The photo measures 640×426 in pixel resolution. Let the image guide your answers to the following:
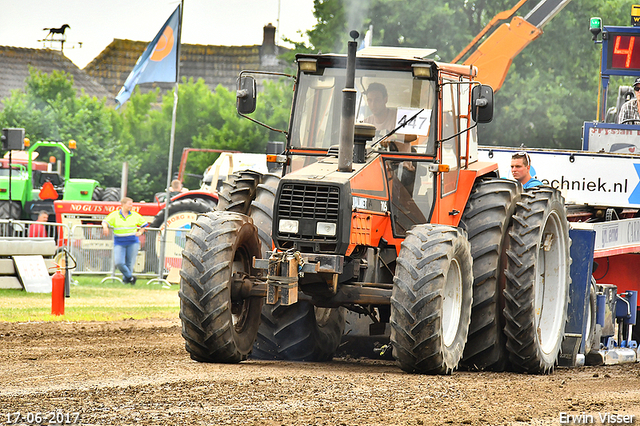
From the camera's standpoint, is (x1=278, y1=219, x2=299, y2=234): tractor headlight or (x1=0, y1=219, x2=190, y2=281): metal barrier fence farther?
(x1=0, y1=219, x2=190, y2=281): metal barrier fence

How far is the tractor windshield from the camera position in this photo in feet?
28.9

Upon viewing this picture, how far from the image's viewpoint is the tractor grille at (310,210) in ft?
26.4

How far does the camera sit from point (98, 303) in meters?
16.3

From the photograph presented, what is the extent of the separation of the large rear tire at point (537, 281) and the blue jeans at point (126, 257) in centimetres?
1202

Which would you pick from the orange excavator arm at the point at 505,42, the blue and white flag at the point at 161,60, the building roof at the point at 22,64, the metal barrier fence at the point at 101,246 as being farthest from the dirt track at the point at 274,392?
the building roof at the point at 22,64

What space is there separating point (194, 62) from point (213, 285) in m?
49.8

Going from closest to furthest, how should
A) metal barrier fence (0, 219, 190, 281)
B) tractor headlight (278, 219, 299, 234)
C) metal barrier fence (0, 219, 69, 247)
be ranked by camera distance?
1. tractor headlight (278, 219, 299, 234)
2. metal barrier fence (0, 219, 69, 247)
3. metal barrier fence (0, 219, 190, 281)

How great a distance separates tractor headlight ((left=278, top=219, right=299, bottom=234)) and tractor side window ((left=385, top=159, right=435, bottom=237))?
1.03 metres

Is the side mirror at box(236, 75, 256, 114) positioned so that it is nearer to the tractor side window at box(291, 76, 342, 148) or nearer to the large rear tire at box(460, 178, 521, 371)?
the tractor side window at box(291, 76, 342, 148)

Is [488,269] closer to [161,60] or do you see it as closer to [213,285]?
[213,285]

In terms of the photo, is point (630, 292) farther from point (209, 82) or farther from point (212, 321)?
point (209, 82)

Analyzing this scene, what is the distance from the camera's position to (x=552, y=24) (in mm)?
37375

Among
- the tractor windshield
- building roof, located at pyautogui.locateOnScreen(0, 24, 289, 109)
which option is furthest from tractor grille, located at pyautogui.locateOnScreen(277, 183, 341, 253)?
building roof, located at pyautogui.locateOnScreen(0, 24, 289, 109)

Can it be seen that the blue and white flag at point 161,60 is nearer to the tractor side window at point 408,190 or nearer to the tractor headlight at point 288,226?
the tractor side window at point 408,190
